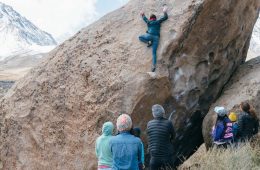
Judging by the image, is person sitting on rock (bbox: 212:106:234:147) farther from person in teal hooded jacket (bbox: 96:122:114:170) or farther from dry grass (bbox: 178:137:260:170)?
person in teal hooded jacket (bbox: 96:122:114:170)

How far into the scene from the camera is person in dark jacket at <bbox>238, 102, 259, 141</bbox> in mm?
9133

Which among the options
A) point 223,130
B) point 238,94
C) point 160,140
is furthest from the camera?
point 238,94

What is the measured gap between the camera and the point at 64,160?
10.7 meters

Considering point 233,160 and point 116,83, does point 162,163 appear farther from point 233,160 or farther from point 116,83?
point 116,83

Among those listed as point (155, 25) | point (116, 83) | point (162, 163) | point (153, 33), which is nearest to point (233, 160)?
point (162, 163)

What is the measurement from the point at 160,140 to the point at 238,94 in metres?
3.83

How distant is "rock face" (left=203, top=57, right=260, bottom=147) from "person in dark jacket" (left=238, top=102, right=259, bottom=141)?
4.63 ft

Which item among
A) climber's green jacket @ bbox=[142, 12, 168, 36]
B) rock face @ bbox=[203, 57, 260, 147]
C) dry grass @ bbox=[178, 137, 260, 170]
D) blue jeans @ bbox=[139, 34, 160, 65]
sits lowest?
dry grass @ bbox=[178, 137, 260, 170]

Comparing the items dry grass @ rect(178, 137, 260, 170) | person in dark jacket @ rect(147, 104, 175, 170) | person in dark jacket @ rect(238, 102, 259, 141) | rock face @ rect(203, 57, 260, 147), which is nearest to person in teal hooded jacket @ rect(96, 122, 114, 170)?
person in dark jacket @ rect(147, 104, 175, 170)

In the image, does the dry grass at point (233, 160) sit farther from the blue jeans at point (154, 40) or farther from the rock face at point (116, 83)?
the blue jeans at point (154, 40)

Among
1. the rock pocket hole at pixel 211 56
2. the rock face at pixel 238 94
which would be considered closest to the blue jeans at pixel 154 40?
the rock pocket hole at pixel 211 56

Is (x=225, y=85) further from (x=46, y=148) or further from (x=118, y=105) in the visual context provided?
(x=46, y=148)

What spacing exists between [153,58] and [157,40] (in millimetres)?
433

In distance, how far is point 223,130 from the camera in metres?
9.12
